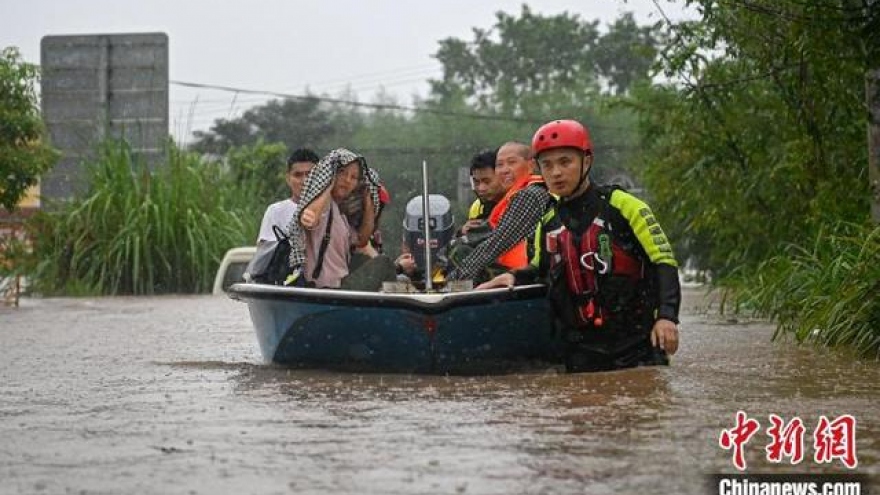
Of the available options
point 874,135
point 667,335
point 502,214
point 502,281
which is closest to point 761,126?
point 874,135

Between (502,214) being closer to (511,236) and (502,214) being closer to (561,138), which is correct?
(511,236)

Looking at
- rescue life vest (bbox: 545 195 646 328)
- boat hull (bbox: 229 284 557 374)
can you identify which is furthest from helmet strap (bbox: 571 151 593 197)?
boat hull (bbox: 229 284 557 374)

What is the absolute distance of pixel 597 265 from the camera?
352 inches

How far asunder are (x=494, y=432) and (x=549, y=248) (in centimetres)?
246

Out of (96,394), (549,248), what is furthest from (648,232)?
(96,394)

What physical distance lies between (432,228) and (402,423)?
363cm

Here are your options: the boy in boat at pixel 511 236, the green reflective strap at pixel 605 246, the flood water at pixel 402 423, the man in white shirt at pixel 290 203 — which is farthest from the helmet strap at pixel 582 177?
the man in white shirt at pixel 290 203

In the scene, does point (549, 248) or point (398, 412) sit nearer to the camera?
point (398, 412)

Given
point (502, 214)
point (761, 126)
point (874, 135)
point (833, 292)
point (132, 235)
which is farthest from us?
point (132, 235)

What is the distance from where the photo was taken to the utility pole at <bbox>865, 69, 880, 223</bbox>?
39.4 feet

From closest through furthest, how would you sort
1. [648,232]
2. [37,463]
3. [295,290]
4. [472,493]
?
[472,493]
[37,463]
[648,232]
[295,290]

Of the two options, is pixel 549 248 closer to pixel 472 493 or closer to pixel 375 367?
pixel 375 367

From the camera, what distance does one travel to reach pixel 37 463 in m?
6.29

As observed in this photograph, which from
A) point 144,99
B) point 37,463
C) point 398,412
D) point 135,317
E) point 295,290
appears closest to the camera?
point 37,463
